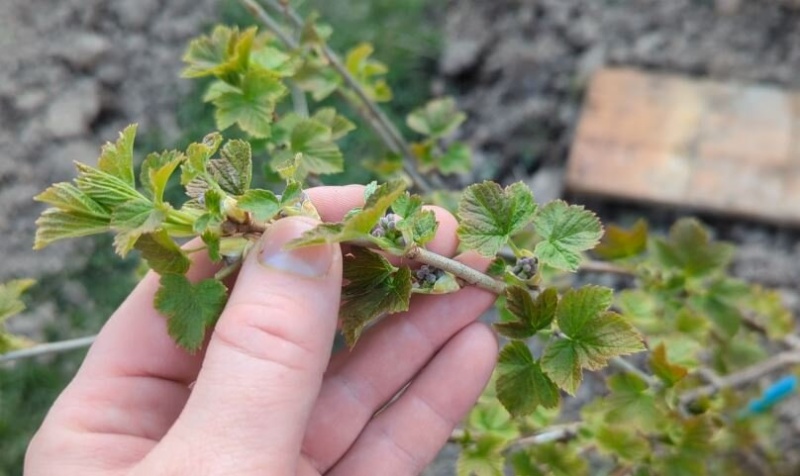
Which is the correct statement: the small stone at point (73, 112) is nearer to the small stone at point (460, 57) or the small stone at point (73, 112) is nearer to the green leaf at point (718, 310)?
the small stone at point (460, 57)

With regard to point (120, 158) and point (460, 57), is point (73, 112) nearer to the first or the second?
Answer: point (460, 57)

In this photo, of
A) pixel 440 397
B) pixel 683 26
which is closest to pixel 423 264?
pixel 440 397

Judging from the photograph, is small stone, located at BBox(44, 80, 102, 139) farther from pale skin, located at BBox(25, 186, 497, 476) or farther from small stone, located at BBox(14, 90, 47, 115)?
pale skin, located at BBox(25, 186, 497, 476)

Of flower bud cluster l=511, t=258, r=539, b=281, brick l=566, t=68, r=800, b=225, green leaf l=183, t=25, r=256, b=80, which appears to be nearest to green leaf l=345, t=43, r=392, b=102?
green leaf l=183, t=25, r=256, b=80

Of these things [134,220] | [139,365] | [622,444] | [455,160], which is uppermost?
[134,220]

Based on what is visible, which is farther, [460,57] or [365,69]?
[460,57]

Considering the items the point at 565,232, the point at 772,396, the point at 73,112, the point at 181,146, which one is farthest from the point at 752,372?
the point at 73,112

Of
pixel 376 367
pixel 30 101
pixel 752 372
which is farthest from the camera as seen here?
pixel 30 101

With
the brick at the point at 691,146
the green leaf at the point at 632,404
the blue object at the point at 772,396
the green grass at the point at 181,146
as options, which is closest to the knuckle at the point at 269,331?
the green leaf at the point at 632,404
